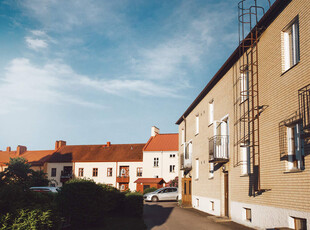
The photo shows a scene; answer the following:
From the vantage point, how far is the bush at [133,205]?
1775 cm

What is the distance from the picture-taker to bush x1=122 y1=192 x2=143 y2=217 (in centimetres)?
1775

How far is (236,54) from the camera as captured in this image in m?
15.4

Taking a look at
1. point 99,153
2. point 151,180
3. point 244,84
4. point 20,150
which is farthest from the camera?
point 20,150

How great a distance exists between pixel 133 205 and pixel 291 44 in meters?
11.5

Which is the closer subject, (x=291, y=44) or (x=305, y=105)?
(x=305, y=105)

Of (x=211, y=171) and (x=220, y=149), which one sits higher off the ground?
(x=220, y=149)

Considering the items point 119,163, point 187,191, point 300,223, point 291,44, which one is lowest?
point 187,191

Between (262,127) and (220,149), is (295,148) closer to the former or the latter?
(262,127)

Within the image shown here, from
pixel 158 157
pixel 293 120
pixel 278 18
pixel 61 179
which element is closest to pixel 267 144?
pixel 293 120

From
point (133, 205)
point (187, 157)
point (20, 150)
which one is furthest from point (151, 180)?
point (20, 150)

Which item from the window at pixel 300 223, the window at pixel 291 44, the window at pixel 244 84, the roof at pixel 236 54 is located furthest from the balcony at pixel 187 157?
the window at pixel 300 223

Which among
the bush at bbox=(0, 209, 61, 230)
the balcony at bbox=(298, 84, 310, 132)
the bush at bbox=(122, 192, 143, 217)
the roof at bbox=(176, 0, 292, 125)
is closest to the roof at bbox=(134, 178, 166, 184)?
the roof at bbox=(176, 0, 292, 125)

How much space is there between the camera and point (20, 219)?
7504mm

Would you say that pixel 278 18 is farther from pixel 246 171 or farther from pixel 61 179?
pixel 61 179
